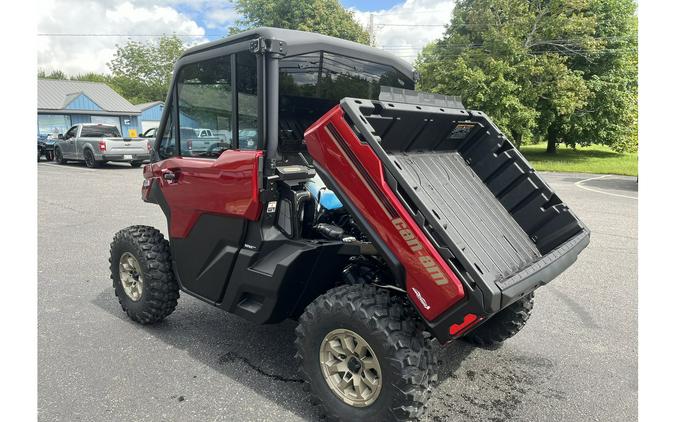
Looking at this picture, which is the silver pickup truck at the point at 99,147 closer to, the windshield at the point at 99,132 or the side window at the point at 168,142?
the windshield at the point at 99,132

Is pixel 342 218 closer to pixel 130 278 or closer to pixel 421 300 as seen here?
pixel 421 300

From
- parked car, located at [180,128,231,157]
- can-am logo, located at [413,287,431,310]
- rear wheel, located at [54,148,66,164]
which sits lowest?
can-am logo, located at [413,287,431,310]

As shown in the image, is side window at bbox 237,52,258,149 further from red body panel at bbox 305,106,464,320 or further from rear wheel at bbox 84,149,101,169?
rear wheel at bbox 84,149,101,169

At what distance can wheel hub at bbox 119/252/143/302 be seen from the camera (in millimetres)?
4090

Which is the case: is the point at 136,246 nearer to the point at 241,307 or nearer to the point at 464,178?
the point at 241,307

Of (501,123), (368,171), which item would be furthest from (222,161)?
(501,123)

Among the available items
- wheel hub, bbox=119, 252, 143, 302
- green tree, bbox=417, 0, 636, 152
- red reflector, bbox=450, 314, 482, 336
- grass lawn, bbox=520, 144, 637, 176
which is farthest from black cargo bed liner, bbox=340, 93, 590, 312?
green tree, bbox=417, 0, 636, 152

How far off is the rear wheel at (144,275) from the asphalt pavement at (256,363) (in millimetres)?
201

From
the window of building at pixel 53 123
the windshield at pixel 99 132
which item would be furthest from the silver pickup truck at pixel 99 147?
the window of building at pixel 53 123

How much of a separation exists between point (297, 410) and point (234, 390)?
0.50 m

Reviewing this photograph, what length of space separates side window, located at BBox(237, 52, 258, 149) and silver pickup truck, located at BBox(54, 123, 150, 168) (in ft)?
52.0

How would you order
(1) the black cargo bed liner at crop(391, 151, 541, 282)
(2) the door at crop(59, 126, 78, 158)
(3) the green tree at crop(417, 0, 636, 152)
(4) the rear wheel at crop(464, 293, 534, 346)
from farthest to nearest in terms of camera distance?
1. (3) the green tree at crop(417, 0, 636, 152)
2. (2) the door at crop(59, 126, 78, 158)
3. (4) the rear wheel at crop(464, 293, 534, 346)
4. (1) the black cargo bed liner at crop(391, 151, 541, 282)

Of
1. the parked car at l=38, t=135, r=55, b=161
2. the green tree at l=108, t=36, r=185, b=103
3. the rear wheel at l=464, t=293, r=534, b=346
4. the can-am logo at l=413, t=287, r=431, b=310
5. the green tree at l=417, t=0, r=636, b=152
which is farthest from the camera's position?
the green tree at l=108, t=36, r=185, b=103

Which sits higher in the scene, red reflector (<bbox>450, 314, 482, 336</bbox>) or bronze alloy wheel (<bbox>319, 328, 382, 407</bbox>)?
red reflector (<bbox>450, 314, 482, 336</bbox>)
